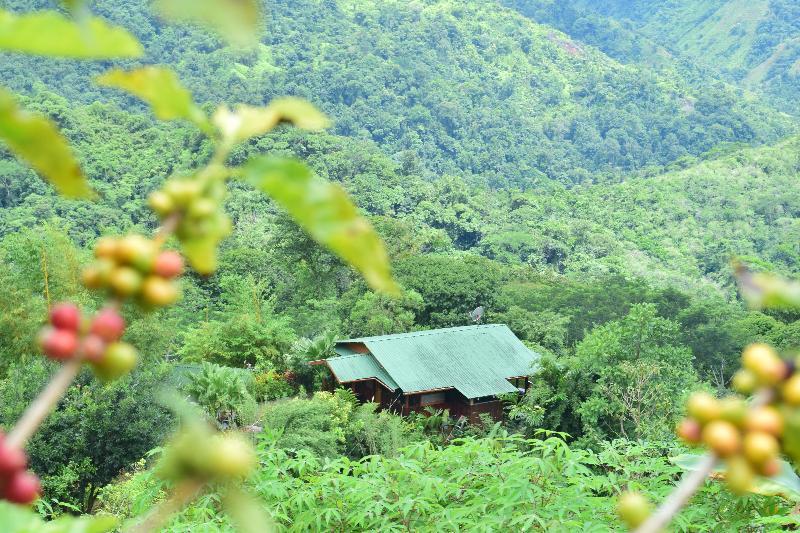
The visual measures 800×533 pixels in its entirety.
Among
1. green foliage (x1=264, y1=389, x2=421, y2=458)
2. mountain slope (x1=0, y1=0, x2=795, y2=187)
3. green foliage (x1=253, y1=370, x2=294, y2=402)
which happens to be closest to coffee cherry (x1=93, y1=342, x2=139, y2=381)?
green foliage (x1=264, y1=389, x2=421, y2=458)

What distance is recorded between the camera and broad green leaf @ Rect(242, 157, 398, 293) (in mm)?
433

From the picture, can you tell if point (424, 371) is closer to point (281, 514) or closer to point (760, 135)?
point (281, 514)

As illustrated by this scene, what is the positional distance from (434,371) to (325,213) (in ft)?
42.6

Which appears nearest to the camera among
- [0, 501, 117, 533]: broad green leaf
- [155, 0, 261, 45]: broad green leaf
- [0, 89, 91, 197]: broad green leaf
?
[155, 0, 261, 45]: broad green leaf

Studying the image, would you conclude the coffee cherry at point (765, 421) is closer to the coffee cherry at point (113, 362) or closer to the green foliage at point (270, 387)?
the coffee cherry at point (113, 362)

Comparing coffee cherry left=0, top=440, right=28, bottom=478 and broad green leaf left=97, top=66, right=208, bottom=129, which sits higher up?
broad green leaf left=97, top=66, right=208, bottom=129

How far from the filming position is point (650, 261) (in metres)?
36.0

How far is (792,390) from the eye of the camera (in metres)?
0.36

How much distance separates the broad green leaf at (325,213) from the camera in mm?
433

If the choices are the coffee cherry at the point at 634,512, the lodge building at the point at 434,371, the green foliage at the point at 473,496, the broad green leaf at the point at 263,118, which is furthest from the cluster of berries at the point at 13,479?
the lodge building at the point at 434,371

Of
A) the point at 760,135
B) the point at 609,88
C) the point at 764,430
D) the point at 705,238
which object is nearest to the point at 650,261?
the point at 705,238

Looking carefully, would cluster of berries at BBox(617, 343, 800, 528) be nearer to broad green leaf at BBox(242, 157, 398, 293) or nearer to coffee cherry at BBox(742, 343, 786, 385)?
coffee cherry at BBox(742, 343, 786, 385)

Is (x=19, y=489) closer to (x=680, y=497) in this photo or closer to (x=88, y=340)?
(x=88, y=340)

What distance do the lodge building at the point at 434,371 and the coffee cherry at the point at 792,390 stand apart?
12.1 m
